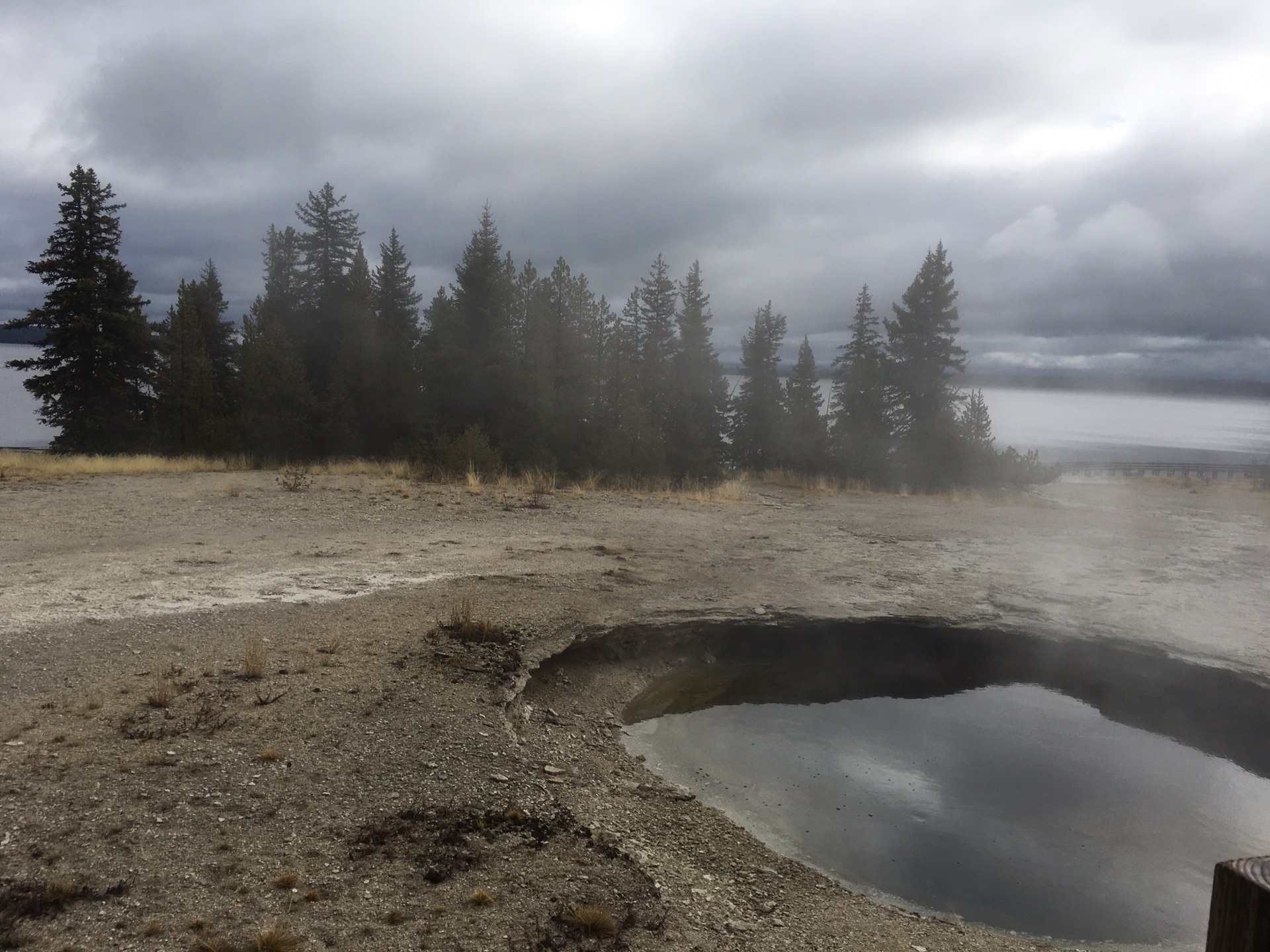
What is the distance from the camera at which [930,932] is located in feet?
13.8

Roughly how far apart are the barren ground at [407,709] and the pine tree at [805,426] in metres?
19.6

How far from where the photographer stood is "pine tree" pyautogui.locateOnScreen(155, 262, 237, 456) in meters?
25.8

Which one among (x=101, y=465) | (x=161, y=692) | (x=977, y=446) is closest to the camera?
(x=161, y=692)

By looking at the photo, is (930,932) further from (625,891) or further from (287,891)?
(287,891)

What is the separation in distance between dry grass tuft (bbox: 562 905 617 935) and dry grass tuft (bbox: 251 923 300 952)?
1.18 m

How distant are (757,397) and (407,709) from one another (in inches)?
1467

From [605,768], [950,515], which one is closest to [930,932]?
[605,768]

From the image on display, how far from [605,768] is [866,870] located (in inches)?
74.5

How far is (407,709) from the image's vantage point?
18.6ft

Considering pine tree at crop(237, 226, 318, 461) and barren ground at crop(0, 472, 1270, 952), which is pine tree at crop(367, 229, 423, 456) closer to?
pine tree at crop(237, 226, 318, 461)

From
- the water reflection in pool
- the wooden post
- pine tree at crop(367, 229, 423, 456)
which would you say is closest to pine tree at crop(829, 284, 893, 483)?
pine tree at crop(367, 229, 423, 456)

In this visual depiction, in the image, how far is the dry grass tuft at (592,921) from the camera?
140 inches

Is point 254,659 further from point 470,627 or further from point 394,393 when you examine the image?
point 394,393


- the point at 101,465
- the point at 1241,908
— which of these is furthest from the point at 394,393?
the point at 1241,908
